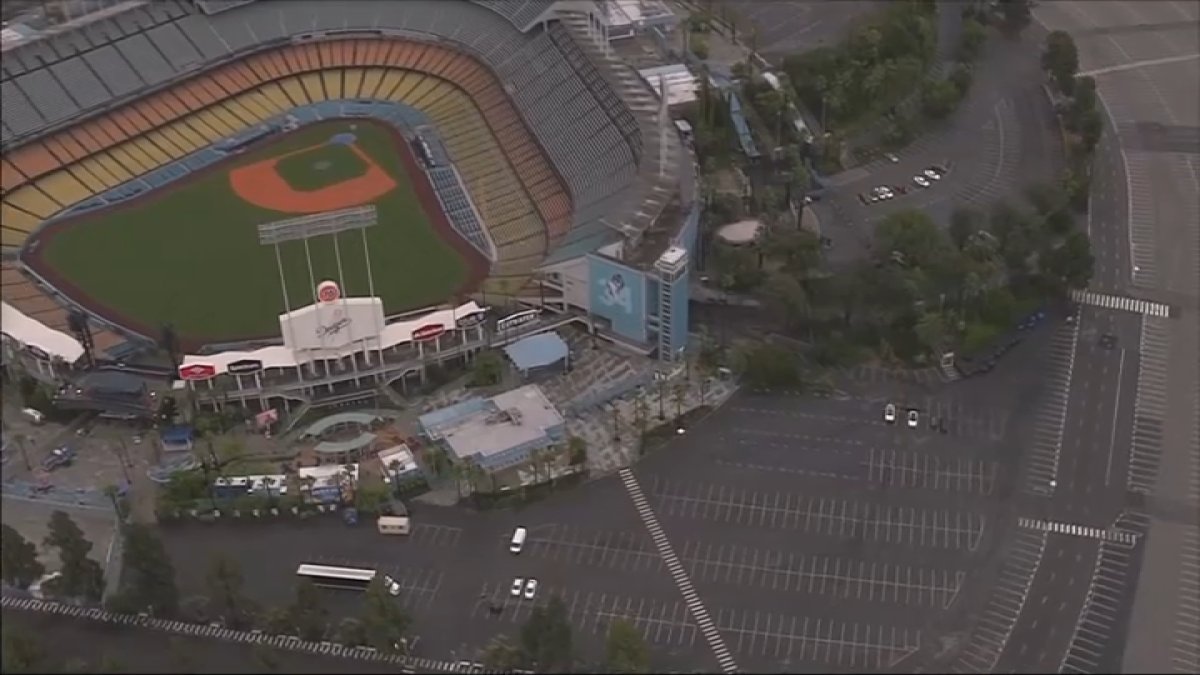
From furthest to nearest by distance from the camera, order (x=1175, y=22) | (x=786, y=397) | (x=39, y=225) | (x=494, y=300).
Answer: (x=1175, y=22)
(x=39, y=225)
(x=494, y=300)
(x=786, y=397)

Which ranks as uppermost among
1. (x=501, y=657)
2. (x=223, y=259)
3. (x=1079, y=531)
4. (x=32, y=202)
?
(x=32, y=202)

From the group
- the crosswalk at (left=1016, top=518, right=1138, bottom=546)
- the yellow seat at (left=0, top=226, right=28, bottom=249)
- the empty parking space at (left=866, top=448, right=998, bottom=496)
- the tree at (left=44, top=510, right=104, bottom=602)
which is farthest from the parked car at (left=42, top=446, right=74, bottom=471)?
the crosswalk at (left=1016, top=518, right=1138, bottom=546)

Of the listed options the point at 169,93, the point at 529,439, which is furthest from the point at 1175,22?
the point at 169,93

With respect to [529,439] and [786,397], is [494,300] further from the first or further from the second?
[786,397]

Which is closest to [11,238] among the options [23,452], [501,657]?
[23,452]

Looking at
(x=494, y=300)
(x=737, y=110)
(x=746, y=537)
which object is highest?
(x=737, y=110)

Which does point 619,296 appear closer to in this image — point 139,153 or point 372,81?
point 372,81
